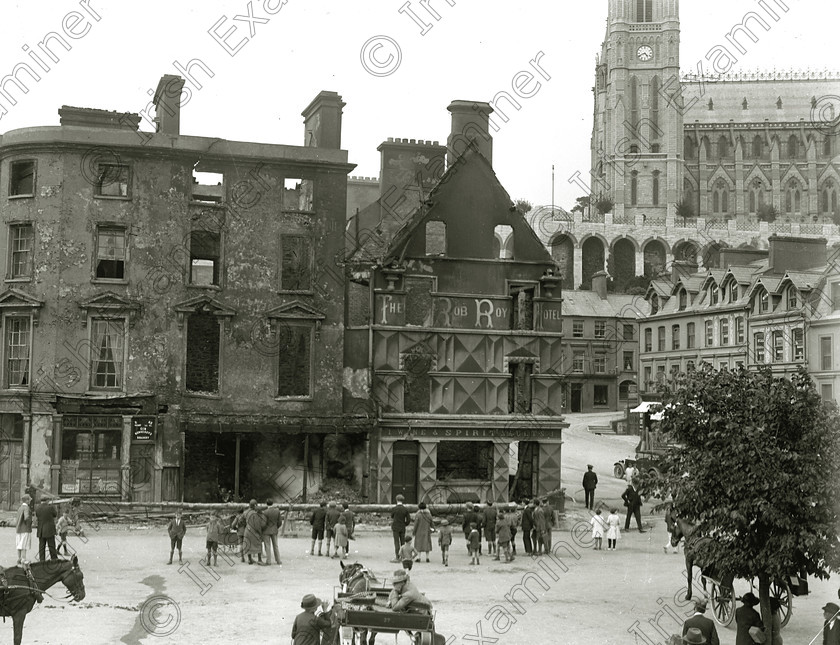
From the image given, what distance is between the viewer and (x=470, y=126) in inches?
1583

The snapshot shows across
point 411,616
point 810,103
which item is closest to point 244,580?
point 411,616

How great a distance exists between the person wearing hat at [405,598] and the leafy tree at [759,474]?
15.6ft

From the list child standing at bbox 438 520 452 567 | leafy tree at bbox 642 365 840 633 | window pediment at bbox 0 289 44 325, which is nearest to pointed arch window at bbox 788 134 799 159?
window pediment at bbox 0 289 44 325

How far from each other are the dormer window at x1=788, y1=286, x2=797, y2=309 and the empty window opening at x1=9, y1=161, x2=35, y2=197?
36.1 metres

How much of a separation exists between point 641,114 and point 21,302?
12621 centimetres

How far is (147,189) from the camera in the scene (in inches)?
1346

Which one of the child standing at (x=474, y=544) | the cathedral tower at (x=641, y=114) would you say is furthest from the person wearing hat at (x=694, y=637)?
the cathedral tower at (x=641, y=114)

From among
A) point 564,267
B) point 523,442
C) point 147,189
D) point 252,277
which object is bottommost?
point 523,442

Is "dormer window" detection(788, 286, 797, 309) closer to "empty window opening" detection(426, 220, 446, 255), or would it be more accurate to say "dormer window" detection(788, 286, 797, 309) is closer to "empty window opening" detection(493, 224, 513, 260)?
"empty window opening" detection(493, 224, 513, 260)

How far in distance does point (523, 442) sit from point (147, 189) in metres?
16.3

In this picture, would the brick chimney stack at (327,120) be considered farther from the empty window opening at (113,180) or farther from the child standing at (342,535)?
the child standing at (342,535)

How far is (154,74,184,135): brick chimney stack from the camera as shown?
115 feet

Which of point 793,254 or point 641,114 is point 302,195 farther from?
point 641,114

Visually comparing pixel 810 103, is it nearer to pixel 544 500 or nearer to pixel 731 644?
pixel 544 500
